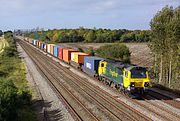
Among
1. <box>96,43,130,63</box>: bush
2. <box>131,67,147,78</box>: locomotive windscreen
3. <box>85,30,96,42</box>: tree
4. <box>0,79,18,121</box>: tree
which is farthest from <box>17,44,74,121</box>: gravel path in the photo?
<box>85,30,96,42</box>: tree

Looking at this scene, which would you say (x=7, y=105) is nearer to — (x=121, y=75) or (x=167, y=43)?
(x=121, y=75)

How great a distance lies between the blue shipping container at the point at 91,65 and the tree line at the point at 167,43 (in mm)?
7771

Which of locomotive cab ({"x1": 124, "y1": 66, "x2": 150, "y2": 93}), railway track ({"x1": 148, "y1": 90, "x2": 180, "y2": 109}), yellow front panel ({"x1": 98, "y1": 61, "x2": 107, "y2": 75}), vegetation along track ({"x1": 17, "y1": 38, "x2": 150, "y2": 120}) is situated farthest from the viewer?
yellow front panel ({"x1": 98, "y1": 61, "x2": 107, "y2": 75})

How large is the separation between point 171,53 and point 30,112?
21427 mm

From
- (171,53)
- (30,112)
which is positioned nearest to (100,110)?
(30,112)

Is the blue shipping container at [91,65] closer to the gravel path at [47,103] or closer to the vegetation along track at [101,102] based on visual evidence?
the vegetation along track at [101,102]

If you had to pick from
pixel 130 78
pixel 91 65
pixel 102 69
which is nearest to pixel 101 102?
pixel 130 78

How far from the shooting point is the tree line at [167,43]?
3738cm

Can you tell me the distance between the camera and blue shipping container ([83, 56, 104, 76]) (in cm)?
3744

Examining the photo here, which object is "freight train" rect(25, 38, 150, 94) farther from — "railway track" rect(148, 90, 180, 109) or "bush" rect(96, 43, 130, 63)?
"bush" rect(96, 43, 130, 63)

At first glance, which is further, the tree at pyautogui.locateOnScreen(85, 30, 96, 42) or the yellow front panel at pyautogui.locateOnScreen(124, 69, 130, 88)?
the tree at pyautogui.locateOnScreen(85, 30, 96, 42)

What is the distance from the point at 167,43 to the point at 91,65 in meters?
9.56

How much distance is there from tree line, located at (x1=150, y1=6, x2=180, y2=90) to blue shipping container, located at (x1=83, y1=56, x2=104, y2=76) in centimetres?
777

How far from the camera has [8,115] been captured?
61.8ft
